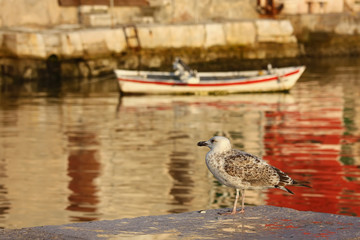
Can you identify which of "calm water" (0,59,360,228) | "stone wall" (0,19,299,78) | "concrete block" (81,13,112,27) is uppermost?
"concrete block" (81,13,112,27)

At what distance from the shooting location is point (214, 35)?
53.2m

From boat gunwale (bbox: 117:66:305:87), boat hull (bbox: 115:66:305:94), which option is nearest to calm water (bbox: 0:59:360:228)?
boat hull (bbox: 115:66:305:94)

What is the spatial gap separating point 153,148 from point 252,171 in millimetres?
14780

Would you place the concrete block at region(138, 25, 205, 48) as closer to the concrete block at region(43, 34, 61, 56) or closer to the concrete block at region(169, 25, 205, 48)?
the concrete block at region(169, 25, 205, 48)

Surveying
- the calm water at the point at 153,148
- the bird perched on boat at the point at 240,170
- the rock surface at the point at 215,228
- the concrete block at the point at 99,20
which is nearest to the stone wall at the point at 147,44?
the concrete block at the point at 99,20

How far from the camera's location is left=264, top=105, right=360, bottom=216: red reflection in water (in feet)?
51.9

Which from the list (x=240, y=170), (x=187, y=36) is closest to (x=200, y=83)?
(x=187, y=36)

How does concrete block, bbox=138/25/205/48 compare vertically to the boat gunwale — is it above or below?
above

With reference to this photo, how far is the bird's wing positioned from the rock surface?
0.35 metres

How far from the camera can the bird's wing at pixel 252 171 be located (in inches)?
368

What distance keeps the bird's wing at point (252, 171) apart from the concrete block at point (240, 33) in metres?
44.5

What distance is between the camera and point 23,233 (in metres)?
8.29

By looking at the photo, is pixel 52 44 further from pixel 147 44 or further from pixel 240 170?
pixel 240 170

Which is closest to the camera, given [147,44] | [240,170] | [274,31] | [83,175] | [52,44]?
[240,170]
